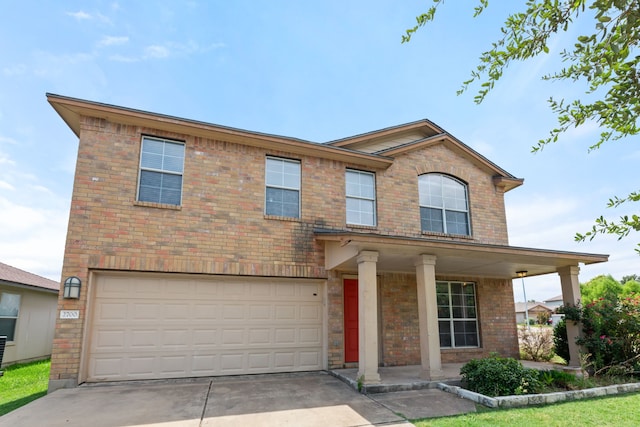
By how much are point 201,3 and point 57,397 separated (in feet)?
23.6

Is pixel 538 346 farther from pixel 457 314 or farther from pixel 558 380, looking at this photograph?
pixel 558 380

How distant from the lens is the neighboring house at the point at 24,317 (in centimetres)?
1184

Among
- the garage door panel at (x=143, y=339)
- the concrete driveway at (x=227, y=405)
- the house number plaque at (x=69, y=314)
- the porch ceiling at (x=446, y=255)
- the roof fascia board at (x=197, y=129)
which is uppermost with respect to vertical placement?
the roof fascia board at (x=197, y=129)

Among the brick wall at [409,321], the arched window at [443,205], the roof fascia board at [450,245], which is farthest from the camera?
the arched window at [443,205]

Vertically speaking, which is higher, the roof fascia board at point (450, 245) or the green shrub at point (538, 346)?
the roof fascia board at point (450, 245)

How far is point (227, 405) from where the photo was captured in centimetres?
636

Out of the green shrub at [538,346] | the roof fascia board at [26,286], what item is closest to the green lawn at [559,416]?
the green shrub at [538,346]

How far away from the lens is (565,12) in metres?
2.50

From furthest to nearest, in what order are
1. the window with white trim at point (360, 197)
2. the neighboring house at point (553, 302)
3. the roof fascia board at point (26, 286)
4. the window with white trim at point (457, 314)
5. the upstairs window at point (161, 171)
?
the neighboring house at point (553, 302) → the roof fascia board at point (26, 286) → the window with white trim at point (457, 314) → the window with white trim at point (360, 197) → the upstairs window at point (161, 171)

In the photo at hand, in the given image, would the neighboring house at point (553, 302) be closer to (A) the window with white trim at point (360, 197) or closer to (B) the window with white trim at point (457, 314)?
(B) the window with white trim at point (457, 314)

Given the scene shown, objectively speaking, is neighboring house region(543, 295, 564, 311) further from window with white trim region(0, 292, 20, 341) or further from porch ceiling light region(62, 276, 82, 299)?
porch ceiling light region(62, 276, 82, 299)

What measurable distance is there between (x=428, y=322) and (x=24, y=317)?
43.2 ft

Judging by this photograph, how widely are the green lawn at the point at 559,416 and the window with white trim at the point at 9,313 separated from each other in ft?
42.0

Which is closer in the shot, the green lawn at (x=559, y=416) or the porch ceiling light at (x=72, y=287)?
the green lawn at (x=559, y=416)
